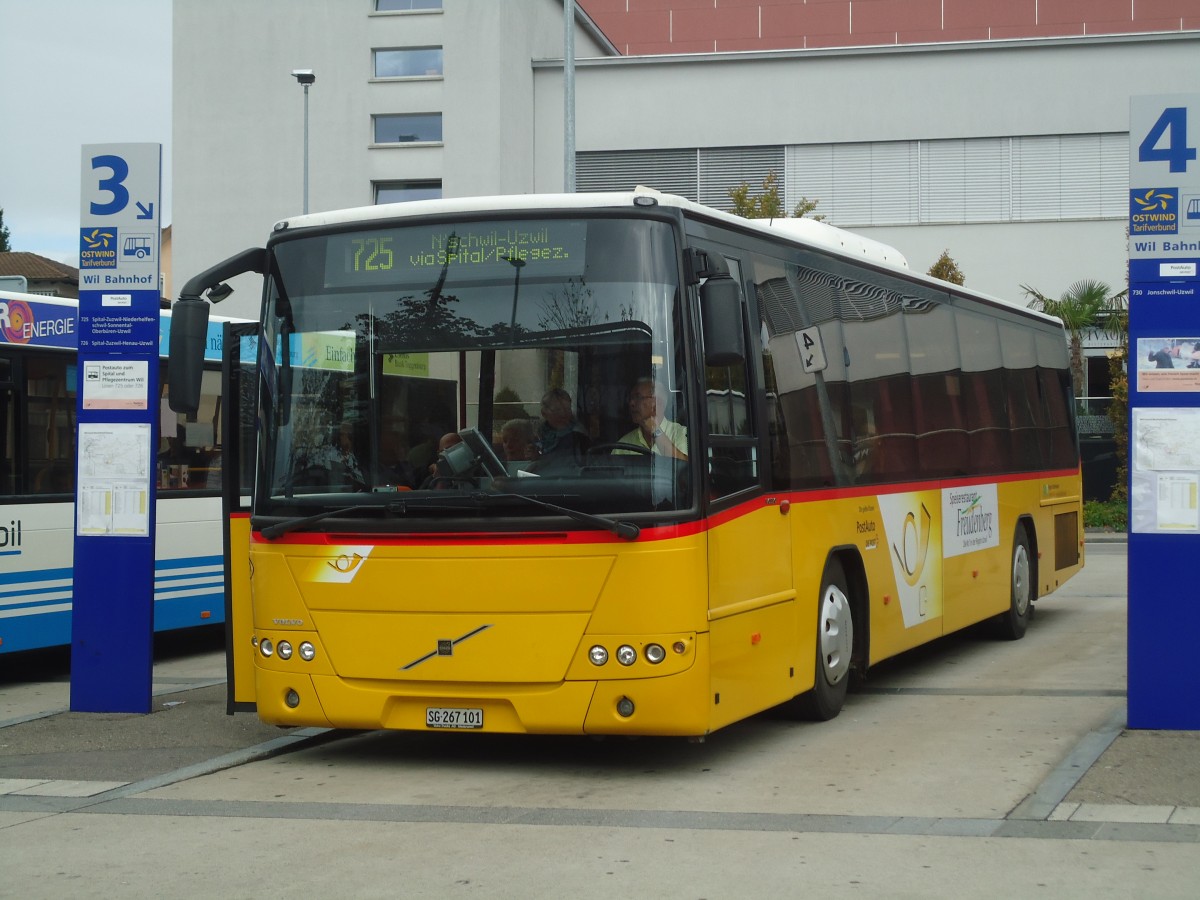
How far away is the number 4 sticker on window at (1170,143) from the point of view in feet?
30.6

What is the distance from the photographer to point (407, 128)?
46938mm

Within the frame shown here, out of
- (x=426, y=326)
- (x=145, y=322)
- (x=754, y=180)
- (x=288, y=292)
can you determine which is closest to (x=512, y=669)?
(x=426, y=326)

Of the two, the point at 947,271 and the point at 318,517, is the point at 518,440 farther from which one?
the point at 947,271

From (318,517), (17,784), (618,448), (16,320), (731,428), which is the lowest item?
(17,784)

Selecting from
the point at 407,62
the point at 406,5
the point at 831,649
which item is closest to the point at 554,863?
the point at 831,649

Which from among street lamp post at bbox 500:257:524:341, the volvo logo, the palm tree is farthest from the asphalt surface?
the palm tree

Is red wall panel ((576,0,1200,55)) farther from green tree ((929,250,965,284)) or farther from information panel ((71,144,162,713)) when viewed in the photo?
information panel ((71,144,162,713))

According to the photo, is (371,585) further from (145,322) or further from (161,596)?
(161,596)

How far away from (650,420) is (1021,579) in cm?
837

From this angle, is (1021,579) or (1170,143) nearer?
(1170,143)

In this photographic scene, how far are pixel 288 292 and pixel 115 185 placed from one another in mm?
A: 2855

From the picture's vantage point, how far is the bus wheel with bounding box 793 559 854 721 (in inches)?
399

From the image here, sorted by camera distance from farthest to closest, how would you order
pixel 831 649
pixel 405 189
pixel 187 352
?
pixel 405 189 < pixel 831 649 < pixel 187 352

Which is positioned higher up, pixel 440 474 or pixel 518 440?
pixel 518 440
